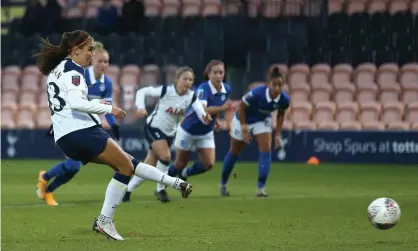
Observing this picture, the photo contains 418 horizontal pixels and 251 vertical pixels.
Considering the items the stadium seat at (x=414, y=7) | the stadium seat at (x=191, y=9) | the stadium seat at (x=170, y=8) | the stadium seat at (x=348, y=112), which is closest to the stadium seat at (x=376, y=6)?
the stadium seat at (x=414, y=7)

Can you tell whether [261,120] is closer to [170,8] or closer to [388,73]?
[388,73]

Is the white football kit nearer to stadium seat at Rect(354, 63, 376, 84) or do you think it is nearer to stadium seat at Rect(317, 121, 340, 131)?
stadium seat at Rect(317, 121, 340, 131)

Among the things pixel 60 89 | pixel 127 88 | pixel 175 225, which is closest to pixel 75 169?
pixel 175 225

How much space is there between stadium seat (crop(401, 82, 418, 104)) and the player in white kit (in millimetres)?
9957

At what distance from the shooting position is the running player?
10078 mm

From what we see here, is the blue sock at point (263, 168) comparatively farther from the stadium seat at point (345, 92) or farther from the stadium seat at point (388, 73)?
the stadium seat at point (388, 73)

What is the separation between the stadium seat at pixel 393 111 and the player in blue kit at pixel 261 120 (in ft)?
25.9

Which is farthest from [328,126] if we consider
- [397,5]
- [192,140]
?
[192,140]

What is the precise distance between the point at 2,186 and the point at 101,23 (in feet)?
31.5

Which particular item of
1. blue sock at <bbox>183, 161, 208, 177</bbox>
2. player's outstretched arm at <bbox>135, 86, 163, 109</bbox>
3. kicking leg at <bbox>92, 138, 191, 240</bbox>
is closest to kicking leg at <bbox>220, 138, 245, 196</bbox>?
blue sock at <bbox>183, 161, 208, 177</bbox>

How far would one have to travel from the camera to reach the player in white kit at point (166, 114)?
1470 centimetres

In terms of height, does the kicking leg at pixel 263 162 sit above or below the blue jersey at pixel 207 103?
below

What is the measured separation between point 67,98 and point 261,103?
6119mm

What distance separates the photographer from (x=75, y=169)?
14.4 m
